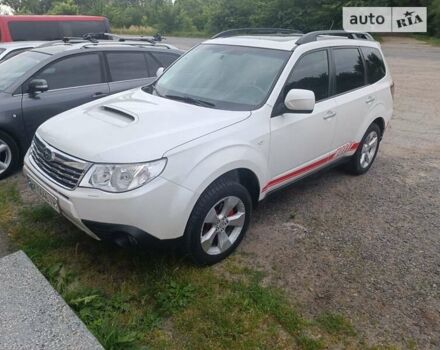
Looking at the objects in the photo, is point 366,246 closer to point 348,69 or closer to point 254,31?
point 348,69

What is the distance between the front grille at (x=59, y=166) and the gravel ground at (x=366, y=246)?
3.10 ft

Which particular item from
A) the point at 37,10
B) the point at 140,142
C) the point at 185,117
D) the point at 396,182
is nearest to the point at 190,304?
the point at 140,142

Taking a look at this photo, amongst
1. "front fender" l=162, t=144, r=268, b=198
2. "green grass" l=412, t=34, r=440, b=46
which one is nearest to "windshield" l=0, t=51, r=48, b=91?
"front fender" l=162, t=144, r=268, b=198

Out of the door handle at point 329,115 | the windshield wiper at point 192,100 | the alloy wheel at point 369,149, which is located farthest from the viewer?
the alloy wheel at point 369,149

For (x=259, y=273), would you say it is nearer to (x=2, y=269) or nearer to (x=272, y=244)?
(x=272, y=244)

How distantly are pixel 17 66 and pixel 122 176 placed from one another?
3.69 m

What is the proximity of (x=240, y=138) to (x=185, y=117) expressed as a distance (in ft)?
1.51

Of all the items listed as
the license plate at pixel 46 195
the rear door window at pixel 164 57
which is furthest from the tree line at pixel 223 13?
the license plate at pixel 46 195

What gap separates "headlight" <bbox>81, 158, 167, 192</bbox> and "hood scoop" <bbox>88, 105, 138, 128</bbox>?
485mm

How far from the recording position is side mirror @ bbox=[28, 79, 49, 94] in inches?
189

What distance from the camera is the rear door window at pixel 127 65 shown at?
224 inches

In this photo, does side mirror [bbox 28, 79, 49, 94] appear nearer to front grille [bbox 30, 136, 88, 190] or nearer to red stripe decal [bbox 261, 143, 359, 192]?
front grille [bbox 30, 136, 88, 190]

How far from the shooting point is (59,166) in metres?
2.85
